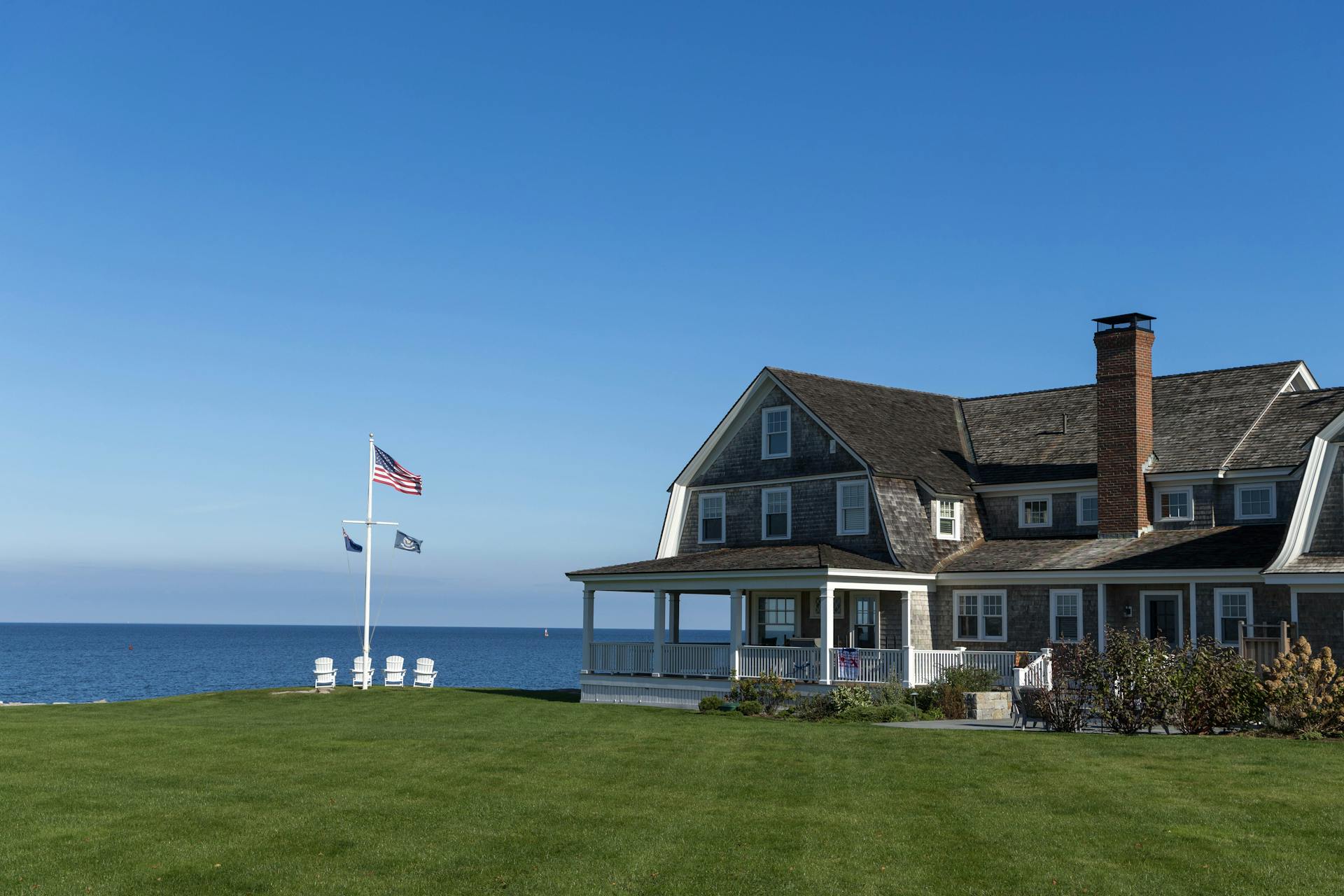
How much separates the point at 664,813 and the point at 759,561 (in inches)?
775

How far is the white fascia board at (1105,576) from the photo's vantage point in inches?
1217

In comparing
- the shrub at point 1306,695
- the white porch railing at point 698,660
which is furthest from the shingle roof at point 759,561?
the shrub at point 1306,695

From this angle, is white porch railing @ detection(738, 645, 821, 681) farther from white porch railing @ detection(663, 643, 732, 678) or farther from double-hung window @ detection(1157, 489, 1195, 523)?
double-hung window @ detection(1157, 489, 1195, 523)

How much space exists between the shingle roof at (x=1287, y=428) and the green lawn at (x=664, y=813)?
12.7m

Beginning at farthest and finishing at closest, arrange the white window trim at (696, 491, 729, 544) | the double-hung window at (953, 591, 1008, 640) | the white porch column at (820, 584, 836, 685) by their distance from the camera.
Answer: the white window trim at (696, 491, 729, 544)
the double-hung window at (953, 591, 1008, 640)
the white porch column at (820, 584, 836, 685)

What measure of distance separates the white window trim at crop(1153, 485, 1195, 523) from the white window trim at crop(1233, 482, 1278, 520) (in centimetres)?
97

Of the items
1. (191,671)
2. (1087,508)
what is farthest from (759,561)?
(191,671)

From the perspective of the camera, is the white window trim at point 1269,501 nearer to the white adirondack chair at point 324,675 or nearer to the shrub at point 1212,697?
the shrub at point 1212,697

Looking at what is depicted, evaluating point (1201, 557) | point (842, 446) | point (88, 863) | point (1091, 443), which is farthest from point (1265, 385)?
point (88, 863)

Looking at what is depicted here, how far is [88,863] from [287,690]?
2923 cm

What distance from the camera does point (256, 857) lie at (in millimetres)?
14133

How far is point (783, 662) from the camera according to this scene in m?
34.3

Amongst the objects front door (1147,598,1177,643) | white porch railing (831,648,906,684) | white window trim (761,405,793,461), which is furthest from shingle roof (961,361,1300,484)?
white porch railing (831,648,906,684)

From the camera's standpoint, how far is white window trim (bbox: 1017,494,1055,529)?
37.6 meters
